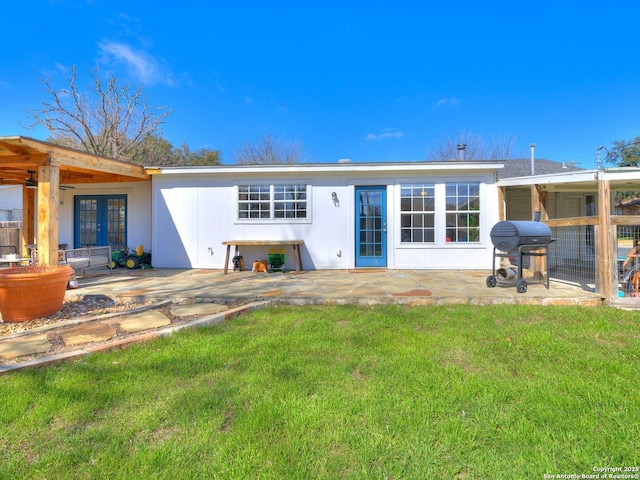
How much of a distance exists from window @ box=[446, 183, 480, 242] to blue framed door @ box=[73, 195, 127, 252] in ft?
30.4

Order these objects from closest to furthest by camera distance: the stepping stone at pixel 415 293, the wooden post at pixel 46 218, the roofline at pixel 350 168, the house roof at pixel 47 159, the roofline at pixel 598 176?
the roofline at pixel 598 176 < the stepping stone at pixel 415 293 < the house roof at pixel 47 159 < the wooden post at pixel 46 218 < the roofline at pixel 350 168

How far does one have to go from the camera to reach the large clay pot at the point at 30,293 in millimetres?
3609

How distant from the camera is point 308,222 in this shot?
790 cm

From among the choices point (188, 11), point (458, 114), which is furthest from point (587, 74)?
point (188, 11)

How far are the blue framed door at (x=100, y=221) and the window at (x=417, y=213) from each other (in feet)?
26.6

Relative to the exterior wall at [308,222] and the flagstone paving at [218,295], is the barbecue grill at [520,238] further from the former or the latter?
the exterior wall at [308,222]

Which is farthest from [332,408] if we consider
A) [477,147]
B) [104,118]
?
[104,118]

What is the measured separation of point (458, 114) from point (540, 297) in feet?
55.5

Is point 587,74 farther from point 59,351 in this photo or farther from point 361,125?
point 59,351

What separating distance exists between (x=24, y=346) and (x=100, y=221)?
294 inches

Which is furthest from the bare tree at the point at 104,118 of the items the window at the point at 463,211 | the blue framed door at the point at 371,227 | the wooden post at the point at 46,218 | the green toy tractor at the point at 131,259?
the window at the point at 463,211

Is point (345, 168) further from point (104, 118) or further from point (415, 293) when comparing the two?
point (104, 118)

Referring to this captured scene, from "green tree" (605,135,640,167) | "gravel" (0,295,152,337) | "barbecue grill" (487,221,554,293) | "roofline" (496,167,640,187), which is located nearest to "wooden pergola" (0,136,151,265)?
"gravel" (0,295,152,337)

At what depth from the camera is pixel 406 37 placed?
11953 millimetres
